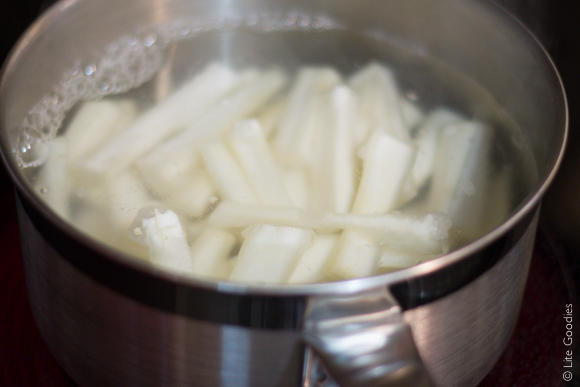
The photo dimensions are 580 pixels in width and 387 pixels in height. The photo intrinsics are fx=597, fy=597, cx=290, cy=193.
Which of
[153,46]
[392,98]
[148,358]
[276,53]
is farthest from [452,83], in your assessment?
[148,358]

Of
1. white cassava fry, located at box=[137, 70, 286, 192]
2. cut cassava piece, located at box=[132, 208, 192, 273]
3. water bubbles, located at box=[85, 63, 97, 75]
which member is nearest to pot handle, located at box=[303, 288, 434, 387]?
cut cassava piece, located at box=[132, 208, 192, 273]

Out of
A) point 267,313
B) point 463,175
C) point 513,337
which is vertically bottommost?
point 513,337

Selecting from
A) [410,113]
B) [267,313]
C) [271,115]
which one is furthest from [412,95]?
[267,313]

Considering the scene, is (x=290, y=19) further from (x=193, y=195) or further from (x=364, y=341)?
(x=364, y=341)

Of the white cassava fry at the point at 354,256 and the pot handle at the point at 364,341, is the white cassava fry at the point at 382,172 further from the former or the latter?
the pot handle at the point at 364,341

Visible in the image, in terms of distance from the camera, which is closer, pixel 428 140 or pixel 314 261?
pixel 314 261

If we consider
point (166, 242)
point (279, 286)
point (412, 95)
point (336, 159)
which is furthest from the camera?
point (412, 95)

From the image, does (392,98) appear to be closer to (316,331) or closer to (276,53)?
(276,53)
